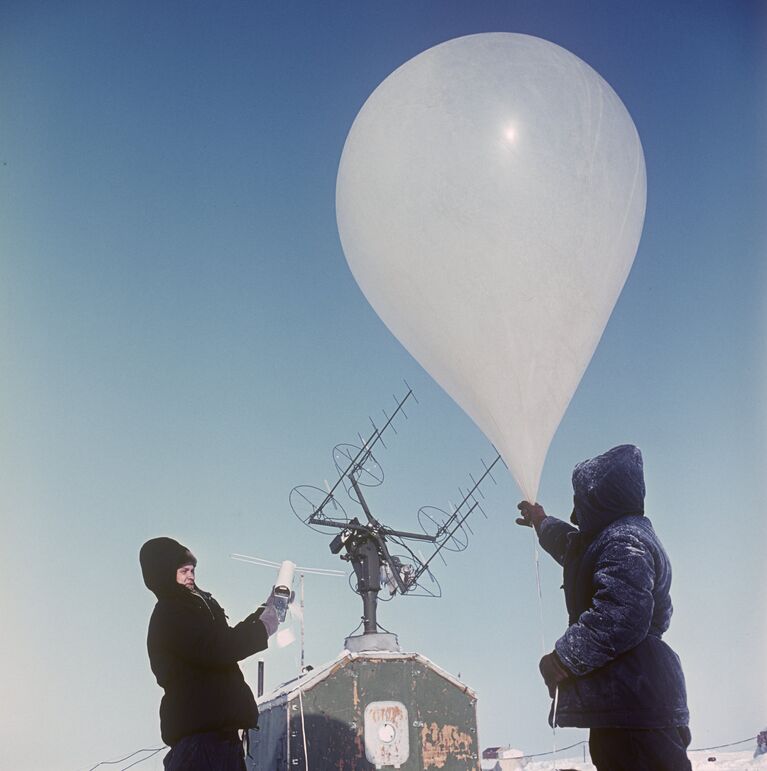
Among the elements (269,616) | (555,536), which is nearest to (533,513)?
(555,536)

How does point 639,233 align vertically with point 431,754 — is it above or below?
above

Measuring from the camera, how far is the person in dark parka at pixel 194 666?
3.36 meters

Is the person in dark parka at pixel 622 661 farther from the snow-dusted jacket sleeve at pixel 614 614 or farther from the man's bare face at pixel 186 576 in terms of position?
the man's bare face at pixel 186 576

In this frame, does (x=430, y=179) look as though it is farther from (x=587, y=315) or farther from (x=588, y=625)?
(x=588, y=625)

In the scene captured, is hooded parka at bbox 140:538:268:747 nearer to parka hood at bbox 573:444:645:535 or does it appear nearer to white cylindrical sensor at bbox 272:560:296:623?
white cylindrical sensor at bbox 272:560:296:623

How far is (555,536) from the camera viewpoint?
396 cm

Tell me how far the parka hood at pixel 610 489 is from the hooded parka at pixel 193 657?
1.70 metres

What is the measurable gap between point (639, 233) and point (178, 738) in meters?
3.92

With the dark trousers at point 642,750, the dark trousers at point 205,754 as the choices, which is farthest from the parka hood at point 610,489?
the dark trousers at point 205,754

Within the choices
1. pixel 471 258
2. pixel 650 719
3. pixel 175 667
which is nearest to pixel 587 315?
pixel 471 258

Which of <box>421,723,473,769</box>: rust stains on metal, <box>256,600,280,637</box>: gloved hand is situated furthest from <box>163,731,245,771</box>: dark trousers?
<box>421,723,473,769</box>: rust stains on metal

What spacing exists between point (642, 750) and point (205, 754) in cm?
187

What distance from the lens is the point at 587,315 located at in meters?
4.22

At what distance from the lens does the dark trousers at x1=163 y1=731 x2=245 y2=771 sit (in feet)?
10.8
